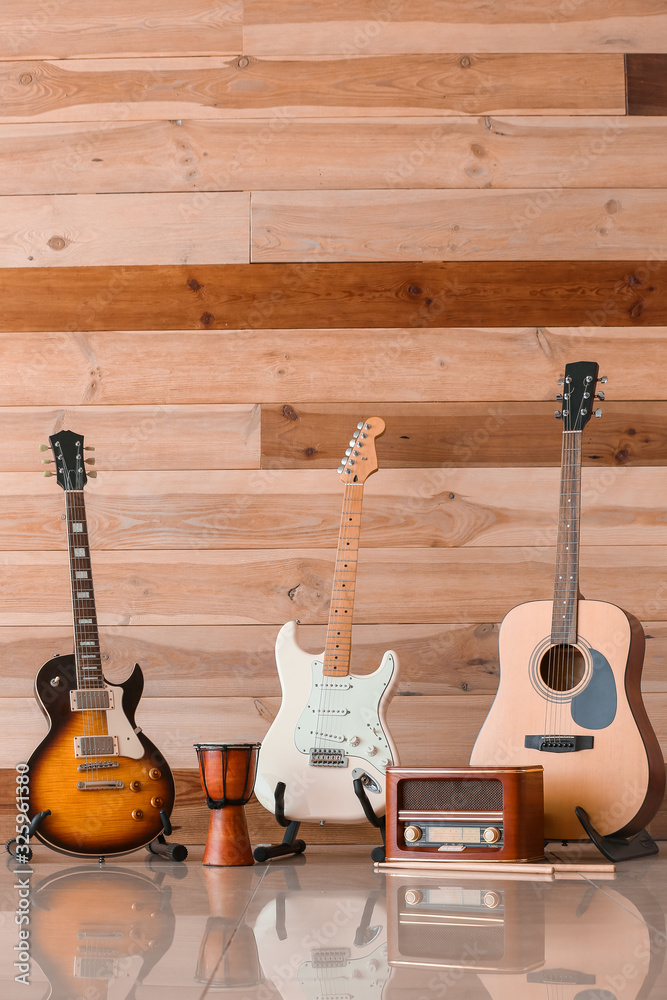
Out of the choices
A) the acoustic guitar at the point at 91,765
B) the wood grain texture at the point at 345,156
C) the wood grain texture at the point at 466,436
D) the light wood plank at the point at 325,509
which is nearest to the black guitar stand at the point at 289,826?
the acoustic guitar at the point at 91,765

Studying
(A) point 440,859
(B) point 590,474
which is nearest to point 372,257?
(B) point 590,474

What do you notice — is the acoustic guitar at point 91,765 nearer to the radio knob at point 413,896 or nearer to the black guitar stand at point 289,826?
the black guitar stand at point 289,826

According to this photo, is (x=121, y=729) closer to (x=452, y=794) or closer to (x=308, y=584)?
(x=308, y=584)

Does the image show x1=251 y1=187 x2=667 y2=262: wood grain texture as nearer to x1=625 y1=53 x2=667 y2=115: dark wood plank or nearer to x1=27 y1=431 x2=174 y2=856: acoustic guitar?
x1=625 y1=53 x2=667 y2=115: dark wood plank

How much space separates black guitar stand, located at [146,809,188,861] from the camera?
205cm

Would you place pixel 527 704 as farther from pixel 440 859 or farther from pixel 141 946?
pixel 141 946

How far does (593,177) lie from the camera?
262cm

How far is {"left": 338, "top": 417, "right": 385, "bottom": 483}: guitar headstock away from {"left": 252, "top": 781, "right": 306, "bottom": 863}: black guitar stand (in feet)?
2.58

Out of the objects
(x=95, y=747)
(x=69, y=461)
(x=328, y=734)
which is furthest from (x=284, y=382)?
(x=95, y=747)

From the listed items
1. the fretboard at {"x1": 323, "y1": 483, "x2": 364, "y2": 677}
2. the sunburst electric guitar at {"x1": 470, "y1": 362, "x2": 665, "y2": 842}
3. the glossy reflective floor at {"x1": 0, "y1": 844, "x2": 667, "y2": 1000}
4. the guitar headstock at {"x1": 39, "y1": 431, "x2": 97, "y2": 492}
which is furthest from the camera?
the guitar headstock at {"x1": 39, "y1": 431, "x2": 97, "y2": 492}

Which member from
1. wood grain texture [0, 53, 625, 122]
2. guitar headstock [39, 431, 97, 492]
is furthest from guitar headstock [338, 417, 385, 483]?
wood grain texture [0, 53, 625, 122]

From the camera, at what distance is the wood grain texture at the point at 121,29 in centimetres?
268

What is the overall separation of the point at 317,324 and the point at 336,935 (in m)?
1.71

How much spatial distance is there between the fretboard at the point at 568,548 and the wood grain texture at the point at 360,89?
1.09 meters
